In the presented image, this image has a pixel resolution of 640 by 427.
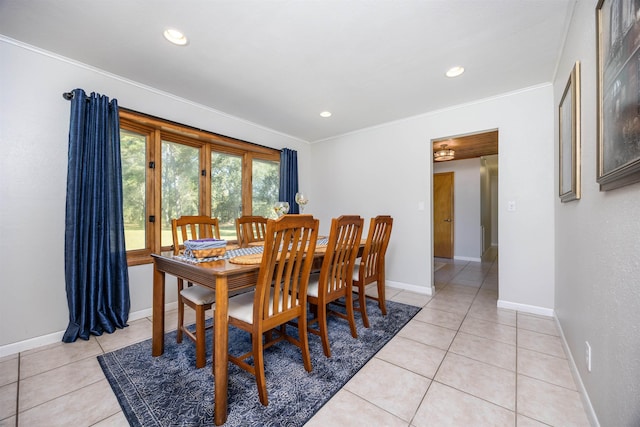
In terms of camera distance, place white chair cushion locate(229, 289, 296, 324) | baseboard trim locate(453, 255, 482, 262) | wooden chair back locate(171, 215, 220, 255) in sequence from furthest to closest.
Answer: baseboard trim locate(453, 255, 482, 262) → wooden chair back locate(171, 215, 220, 255) → white chair cushion locate(229, 289, 296, 324)

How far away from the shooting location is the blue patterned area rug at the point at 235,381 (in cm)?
135

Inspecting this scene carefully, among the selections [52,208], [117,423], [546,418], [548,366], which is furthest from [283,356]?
[52,208]

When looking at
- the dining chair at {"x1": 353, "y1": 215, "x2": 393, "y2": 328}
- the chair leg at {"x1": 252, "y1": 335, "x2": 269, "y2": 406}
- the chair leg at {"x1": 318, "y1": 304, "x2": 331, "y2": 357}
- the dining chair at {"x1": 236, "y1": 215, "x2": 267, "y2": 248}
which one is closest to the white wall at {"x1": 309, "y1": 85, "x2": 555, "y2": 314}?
the dining chair at {"x1": 353, "y1": 215, "x2": 393, "y2": 328}

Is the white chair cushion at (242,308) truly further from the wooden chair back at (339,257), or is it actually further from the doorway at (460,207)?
the doorway at (460,207)

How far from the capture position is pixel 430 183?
3.36m

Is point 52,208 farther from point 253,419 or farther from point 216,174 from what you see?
point 253,419

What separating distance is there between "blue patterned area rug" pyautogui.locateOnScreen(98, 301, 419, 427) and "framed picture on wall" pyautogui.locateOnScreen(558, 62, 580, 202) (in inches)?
68.2

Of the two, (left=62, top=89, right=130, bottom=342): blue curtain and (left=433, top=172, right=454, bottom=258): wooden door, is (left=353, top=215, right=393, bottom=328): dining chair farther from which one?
(left=433, top=172, right=454, bottom=258): wooden door


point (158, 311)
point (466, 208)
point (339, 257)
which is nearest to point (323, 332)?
point (339, 257)

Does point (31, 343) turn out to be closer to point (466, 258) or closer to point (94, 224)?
point (94, 224)

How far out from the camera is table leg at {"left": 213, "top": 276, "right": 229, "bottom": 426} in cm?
131

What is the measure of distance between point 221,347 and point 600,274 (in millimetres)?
1866

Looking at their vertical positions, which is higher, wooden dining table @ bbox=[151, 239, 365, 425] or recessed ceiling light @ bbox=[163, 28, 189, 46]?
recessed ceiling light @ bbox=[163, 28, 189, 46]

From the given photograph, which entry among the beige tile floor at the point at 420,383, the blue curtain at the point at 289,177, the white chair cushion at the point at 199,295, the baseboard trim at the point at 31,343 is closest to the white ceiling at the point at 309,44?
the blue curtain at the point at 289,177
